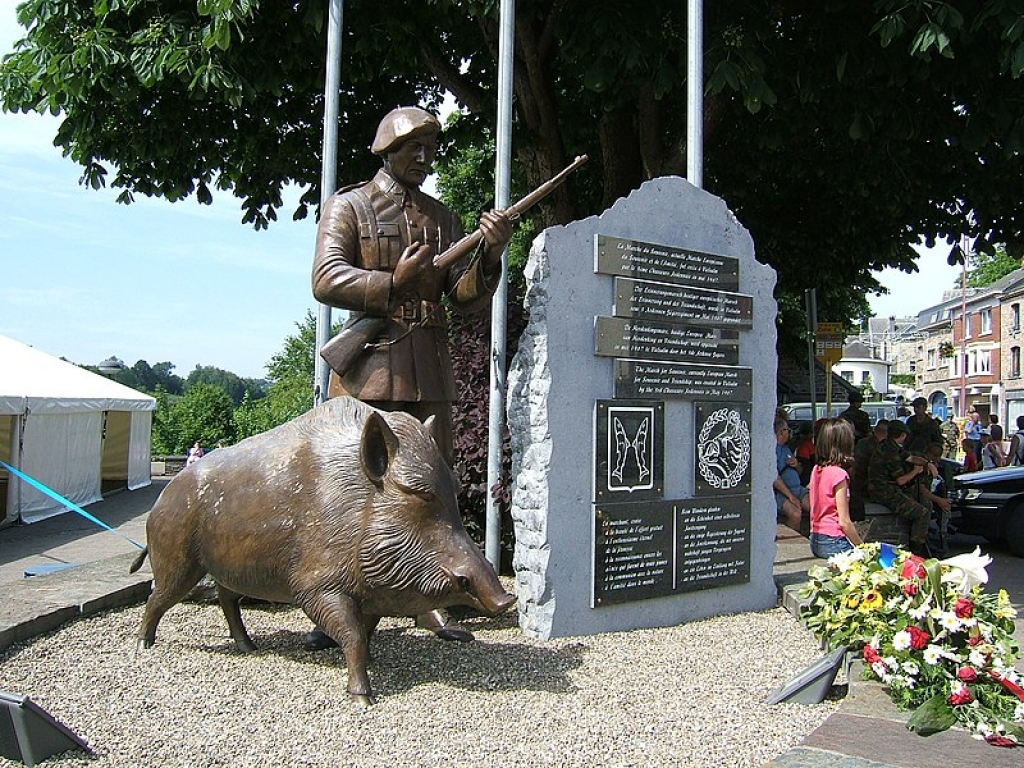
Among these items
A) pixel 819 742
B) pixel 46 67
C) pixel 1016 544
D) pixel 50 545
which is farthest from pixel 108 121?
pixel 1016 544

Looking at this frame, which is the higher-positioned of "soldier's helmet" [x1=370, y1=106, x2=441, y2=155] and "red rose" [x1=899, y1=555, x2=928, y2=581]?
"soldier's helmet" [x1=370, y1=106, x2=441, y2=155]

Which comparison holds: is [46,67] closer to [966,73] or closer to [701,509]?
[701,509]

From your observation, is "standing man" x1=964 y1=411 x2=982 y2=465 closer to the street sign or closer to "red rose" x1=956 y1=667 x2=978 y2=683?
the street sign

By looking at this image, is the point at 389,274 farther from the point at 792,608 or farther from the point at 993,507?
the point at 993,507

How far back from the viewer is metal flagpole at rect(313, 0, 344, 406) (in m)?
6.90

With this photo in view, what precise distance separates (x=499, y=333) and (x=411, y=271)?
1968 millimetres

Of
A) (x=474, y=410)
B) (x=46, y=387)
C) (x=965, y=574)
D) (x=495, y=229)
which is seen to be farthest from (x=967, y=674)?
(x=46, y=387)

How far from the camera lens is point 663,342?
6.16 meters

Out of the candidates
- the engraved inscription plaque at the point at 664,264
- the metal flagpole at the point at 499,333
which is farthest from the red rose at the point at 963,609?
the metal flagpole at the point at 499,333

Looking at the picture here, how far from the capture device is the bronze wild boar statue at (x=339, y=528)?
4.15 metres

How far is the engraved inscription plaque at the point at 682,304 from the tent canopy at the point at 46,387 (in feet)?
32.1

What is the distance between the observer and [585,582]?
18.8 ft

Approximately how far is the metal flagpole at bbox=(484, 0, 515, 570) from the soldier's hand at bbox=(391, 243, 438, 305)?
5.37ft

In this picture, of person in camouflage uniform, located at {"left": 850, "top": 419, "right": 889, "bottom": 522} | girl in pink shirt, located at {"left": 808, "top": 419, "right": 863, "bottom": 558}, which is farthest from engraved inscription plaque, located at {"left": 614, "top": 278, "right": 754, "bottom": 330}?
person in camouflage uniform, located at {"left": 850, "top": 419, "right": 889, "bottom": 522}
